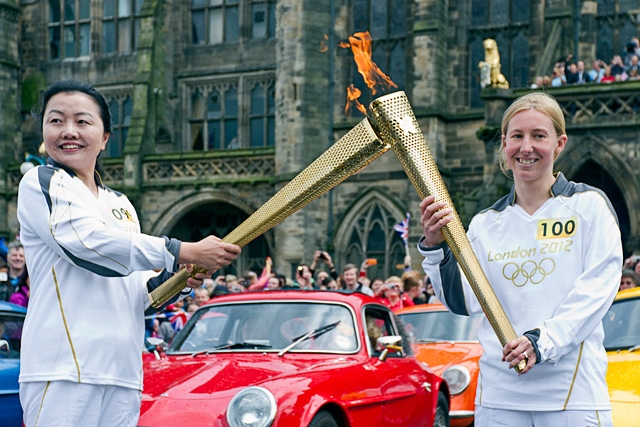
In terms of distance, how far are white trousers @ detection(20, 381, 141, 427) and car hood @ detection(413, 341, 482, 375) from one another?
6.14 metres

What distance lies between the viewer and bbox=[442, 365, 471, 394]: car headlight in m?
9.21

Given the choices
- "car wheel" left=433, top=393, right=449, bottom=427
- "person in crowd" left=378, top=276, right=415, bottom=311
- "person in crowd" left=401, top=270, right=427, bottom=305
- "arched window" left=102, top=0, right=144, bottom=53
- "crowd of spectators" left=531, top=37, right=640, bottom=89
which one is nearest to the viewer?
"car wheel" left=433, top=393, right=449, bottom=427

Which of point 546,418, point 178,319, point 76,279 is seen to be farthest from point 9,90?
point 546,418

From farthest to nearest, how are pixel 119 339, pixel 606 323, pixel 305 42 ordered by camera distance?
pixel 305 42 < pixel 606 323 < pixel 119 339

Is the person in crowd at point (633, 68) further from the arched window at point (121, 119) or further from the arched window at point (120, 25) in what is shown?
the arched window at point (120, 25)

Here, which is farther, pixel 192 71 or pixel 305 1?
pixel 192 71

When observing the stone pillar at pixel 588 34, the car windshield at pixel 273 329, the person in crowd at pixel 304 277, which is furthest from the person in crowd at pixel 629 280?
the stone pillar at pixel 588 34

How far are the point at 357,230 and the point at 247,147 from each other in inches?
192

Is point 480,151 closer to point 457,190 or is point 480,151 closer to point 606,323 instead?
point 457,190

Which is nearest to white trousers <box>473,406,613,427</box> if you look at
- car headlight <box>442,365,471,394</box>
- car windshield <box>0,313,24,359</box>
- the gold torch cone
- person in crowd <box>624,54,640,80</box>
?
the gold torch cone

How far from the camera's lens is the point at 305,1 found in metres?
26.0

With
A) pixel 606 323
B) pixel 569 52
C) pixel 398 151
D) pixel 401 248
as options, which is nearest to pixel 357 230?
pixel 401 248

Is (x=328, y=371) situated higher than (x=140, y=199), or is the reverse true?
(x=140, y=199)

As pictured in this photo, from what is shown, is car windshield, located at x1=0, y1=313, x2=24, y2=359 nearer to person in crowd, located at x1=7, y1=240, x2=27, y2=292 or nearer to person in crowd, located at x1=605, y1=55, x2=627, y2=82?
person in crowd, located at x1=7, y1=240, x2=27, y2=292
